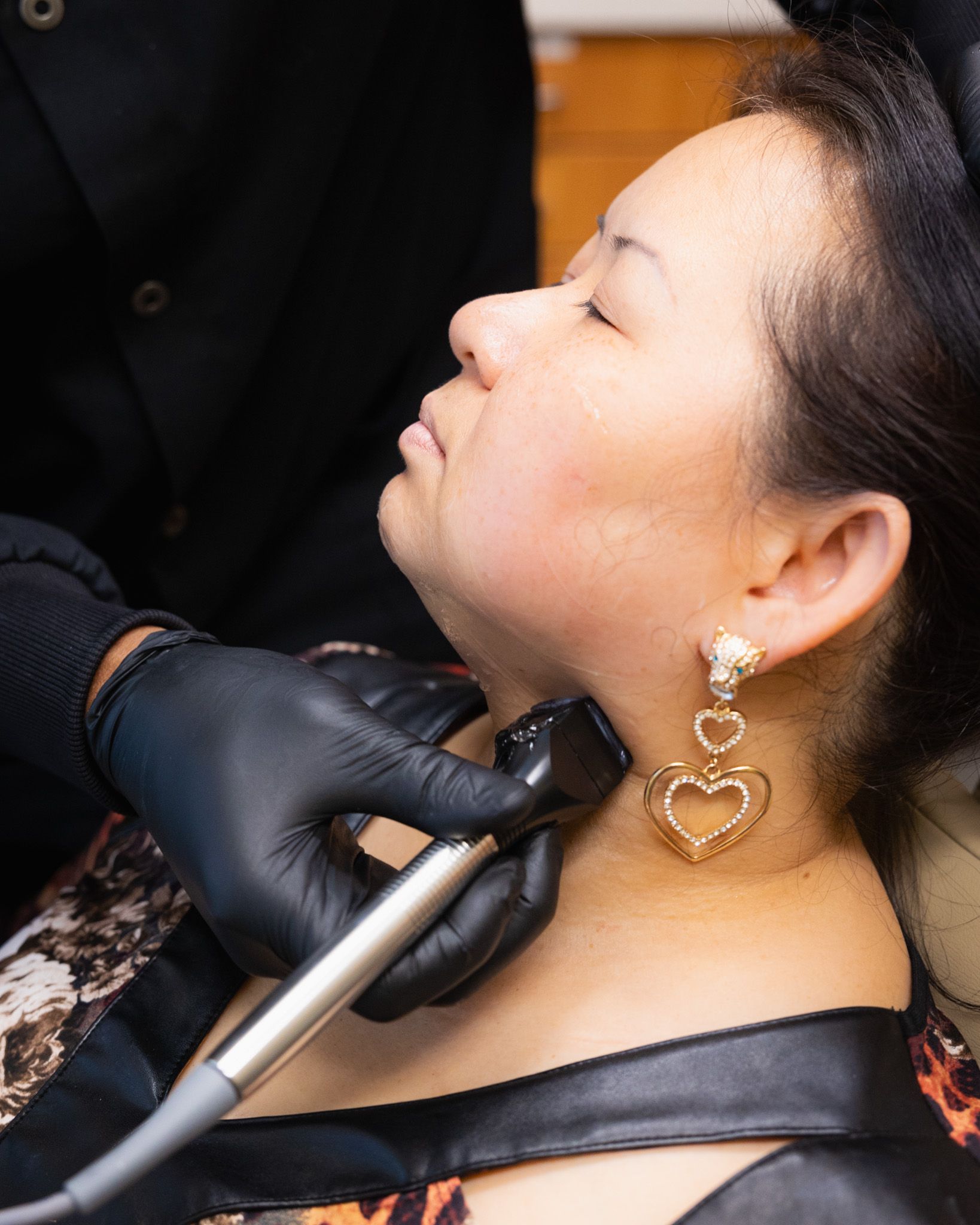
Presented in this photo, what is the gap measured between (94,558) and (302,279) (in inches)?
19.1

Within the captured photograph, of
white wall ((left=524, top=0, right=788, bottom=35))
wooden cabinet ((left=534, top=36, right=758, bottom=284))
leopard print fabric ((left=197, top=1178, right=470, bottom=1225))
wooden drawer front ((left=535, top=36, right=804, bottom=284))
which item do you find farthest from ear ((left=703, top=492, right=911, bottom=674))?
white wall ((left=524, top=0, right=788, bottom=35))

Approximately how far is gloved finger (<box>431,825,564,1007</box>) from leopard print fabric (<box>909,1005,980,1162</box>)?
0.35 metres

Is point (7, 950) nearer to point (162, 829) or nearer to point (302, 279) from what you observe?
point (162, 829)

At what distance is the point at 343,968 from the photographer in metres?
0.69

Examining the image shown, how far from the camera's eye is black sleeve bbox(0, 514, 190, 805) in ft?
3.30

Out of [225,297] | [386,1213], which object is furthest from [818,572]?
[225,297]

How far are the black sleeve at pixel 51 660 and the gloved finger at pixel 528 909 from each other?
428 millimetres

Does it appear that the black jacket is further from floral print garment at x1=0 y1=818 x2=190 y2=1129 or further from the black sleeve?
floral print garment at x1=0 y1=818 x2=190 y2=1129

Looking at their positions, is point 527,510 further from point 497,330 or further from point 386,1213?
point 386,1213

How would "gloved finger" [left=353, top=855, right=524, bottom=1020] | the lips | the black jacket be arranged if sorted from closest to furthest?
"gloved finger" [left=353, top=855, right=524, bottom=1020] < the lips < the black jacket

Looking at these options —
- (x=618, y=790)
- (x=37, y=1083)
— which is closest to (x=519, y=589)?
(x=618, y=790)

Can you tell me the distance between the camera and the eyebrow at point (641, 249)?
847 mm

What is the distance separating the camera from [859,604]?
0.82 meters

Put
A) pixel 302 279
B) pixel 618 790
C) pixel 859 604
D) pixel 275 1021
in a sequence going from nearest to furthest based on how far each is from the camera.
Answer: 1. pixel 275 1021
2. pixel 859 604
3. pixel 618 790
4. pixel 302 279
